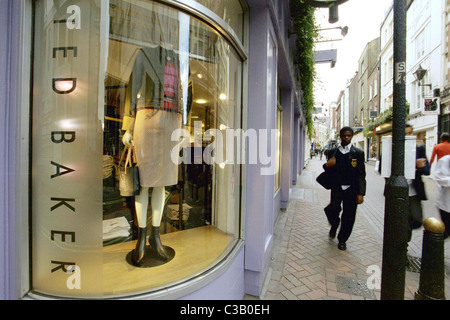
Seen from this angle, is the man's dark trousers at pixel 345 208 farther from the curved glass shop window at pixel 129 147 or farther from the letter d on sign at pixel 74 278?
the letter d on sign at pixel 74 278

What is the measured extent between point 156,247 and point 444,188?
3.91 m

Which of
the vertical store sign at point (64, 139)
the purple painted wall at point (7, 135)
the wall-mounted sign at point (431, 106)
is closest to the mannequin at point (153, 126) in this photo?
the vertical store sign at point (64, 139)

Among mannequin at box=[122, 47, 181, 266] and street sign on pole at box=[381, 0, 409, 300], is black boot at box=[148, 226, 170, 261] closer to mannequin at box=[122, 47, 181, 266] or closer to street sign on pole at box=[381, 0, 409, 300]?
mannequin at box=[122, 47, 181, 266]

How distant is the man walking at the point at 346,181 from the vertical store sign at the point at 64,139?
362 cm

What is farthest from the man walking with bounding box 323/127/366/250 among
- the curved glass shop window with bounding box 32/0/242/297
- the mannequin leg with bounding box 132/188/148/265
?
the mannequin leg with bounding box 132/188/148/265

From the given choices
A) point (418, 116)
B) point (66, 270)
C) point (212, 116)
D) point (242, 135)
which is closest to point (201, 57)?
point (212, 116)

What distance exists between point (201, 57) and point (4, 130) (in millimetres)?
2024

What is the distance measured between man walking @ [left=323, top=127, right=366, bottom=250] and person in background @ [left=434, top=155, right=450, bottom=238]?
927 millimetres

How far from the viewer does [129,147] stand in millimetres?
2064

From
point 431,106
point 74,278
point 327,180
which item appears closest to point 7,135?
point 74,278

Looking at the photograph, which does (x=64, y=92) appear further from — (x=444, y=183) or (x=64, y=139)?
(x=444, y=183)

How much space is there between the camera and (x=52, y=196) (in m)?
1.49
